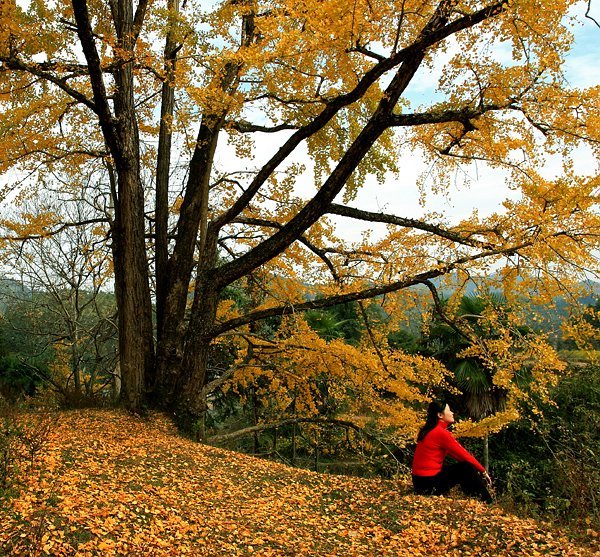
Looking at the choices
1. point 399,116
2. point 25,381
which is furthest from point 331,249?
point 25,381

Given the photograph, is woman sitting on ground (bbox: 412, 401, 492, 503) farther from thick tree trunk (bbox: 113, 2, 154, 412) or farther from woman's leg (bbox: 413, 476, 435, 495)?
thick tree trunk (bbox: 113, 2, 154, 412)

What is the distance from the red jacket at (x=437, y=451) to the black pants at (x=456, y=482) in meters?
0.08

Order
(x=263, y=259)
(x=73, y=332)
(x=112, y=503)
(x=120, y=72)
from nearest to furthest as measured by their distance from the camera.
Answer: (x=112, y=503), (x=263, y=259), (x=120, y=72), (x=73, y=332)

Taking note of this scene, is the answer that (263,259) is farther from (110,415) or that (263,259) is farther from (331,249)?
(110,415)

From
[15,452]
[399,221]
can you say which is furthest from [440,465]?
[15,452]

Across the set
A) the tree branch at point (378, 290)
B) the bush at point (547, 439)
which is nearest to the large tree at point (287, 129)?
the tree branch at point (378, 290)

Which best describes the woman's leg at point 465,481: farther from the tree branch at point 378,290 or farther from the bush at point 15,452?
the bush at point 15,452

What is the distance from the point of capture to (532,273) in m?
6.06

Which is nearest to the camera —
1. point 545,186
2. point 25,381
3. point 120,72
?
point 545,186

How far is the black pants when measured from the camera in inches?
206

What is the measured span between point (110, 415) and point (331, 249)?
159 inches

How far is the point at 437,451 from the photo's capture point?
205 inches

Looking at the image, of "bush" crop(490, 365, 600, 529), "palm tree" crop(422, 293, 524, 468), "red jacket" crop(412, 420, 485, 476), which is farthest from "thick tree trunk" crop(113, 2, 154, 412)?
"bush" crop(490, 365, 600, 529)

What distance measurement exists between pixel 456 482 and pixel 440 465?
215 millimetres
